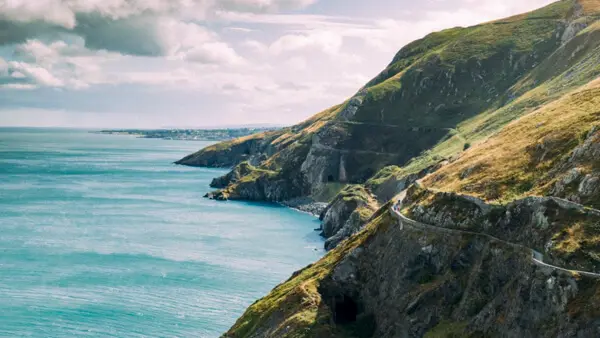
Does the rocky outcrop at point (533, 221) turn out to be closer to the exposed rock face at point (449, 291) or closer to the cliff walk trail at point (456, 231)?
the cliff walk trail at point (456, 231)

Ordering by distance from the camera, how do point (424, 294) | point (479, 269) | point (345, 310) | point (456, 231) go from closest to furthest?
1. point (479, 269)
2. point (424, 294)
3. point (456, 231)
4. point (345, 310)

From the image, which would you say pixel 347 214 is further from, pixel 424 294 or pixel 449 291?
pixel 449 291

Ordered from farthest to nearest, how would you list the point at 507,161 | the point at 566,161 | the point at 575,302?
the point at 507,161
the point at 566,161
the point at 575,302

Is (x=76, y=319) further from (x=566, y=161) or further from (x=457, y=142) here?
(x=457, y=142)

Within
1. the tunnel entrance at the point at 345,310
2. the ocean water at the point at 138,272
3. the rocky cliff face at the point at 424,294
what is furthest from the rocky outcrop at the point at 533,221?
the ocean water at the point at 138,272

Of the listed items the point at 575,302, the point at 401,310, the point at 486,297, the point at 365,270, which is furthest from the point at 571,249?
the point at 365,270

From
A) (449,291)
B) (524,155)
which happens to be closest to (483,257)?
(449,291)

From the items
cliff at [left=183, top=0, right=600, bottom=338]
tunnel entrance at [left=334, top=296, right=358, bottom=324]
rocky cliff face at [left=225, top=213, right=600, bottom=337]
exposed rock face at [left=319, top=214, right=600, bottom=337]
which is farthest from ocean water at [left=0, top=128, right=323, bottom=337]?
exposed rock face at [left=319, top=214, right=600, bottom=337]

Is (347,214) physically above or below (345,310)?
above
